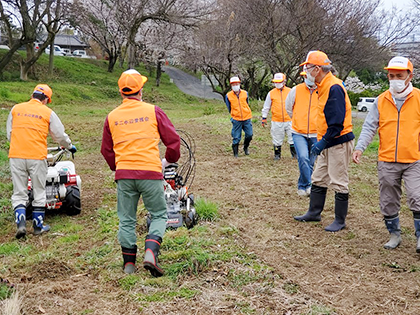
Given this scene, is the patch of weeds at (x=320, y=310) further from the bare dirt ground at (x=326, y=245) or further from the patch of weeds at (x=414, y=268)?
the patch of weeds at (x=414, y=268)

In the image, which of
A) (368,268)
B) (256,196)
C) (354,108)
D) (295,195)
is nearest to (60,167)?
(256,196)

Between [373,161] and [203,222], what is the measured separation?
6.99 metres

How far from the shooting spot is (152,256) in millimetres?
4297

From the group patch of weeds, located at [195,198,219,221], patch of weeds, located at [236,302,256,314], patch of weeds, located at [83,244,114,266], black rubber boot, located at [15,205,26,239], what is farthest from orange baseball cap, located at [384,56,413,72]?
black rubber boot, located at [15,205,26,239]

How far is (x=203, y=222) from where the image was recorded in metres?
5.95

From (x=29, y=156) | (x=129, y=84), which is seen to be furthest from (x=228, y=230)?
(x=29, y=156)

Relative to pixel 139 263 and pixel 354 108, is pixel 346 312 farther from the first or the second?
pixel 354 108

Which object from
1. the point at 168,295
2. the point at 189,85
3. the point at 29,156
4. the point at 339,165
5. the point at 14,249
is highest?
the point at 189,85

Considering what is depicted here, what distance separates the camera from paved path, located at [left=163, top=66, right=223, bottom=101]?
49612 mm

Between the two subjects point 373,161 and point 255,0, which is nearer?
point 373,161

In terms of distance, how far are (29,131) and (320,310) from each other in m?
4.44

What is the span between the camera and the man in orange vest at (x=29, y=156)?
20.3 ft

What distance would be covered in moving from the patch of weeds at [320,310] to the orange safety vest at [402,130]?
2113 mm

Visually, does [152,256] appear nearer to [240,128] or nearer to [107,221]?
[107,221]
